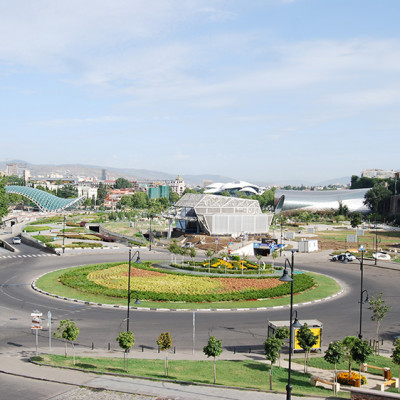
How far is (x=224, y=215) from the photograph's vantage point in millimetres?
83938

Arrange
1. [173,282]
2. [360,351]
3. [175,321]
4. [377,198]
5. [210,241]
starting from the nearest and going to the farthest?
[360,351] → [175,321] → [173,282] → [210,241] → [377,198]

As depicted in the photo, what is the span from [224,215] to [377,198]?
85.8 meters

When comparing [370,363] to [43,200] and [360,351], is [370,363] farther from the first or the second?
[43,200]

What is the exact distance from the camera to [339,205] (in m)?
158

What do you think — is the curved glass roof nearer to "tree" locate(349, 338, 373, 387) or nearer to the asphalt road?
the asphalt road

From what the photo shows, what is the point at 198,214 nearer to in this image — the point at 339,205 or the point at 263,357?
the point at 263,357

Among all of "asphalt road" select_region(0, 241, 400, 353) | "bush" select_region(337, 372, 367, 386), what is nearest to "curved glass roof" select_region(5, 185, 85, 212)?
"asphalt road" select_region(0, 241, 400, 353)

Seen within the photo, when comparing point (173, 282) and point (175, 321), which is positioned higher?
point (173, 282)

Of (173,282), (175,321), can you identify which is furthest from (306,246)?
(175,321)

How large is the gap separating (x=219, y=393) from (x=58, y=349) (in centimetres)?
1077

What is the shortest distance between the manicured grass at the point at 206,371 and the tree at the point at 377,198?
13931 cm

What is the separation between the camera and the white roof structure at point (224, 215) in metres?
83.5

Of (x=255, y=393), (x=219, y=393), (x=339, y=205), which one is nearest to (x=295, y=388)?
(x=255, y=393)

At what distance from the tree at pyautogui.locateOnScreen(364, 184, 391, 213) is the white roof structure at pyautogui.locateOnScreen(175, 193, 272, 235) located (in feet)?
249
